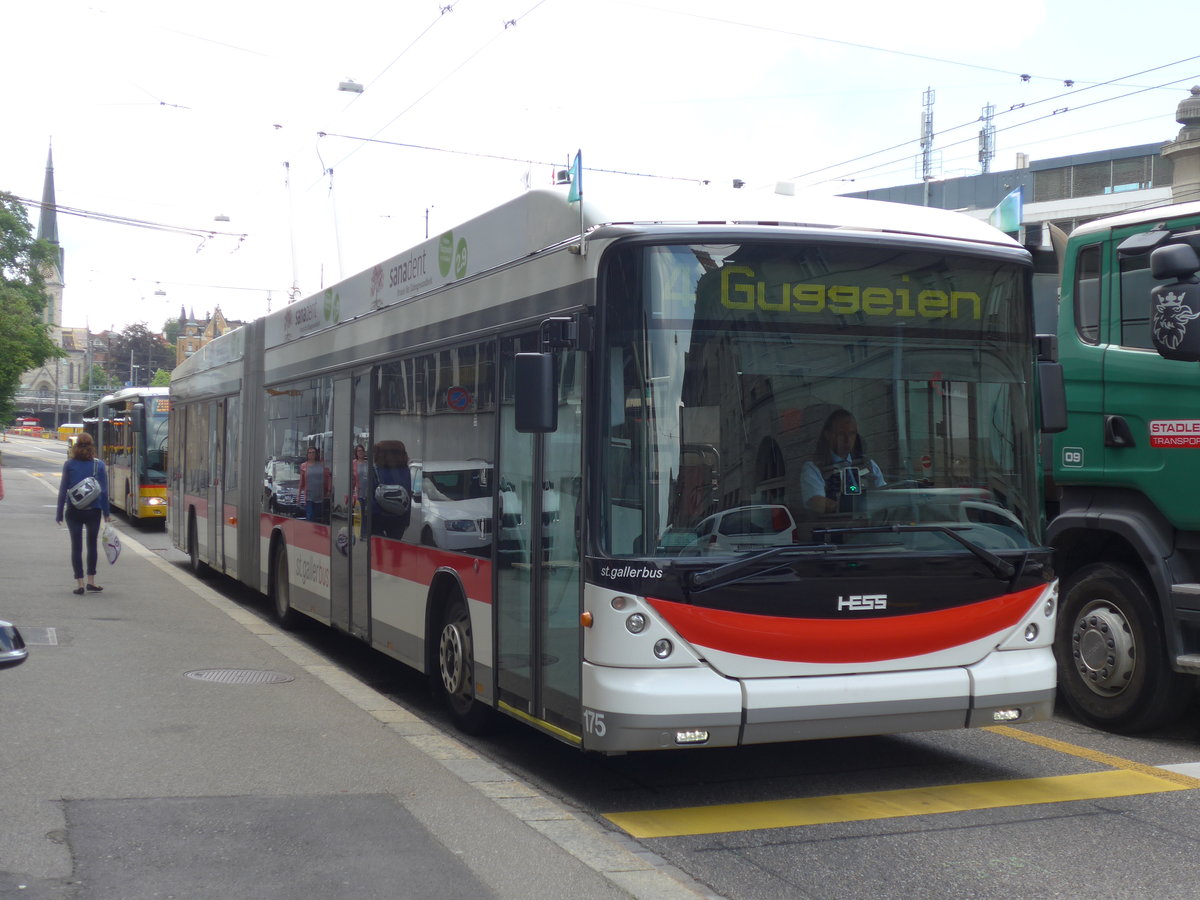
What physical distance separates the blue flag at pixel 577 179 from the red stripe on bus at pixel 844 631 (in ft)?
6.29

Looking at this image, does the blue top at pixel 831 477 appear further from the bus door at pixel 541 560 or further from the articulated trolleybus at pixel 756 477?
the bus door at pixel 541 560

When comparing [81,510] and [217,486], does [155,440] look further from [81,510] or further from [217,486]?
[81,510]

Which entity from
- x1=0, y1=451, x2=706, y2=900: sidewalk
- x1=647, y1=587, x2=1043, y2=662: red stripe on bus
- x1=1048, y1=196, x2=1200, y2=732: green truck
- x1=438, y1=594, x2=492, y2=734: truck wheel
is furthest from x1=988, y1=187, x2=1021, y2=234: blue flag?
x1=0, y1=451, x2=706, y2=900: sidewalk

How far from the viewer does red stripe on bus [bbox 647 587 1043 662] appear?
225 inches

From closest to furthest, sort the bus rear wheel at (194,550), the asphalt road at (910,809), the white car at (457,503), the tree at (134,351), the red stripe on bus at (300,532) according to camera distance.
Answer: the asphalt road at (910,809) < the white car at (457,503) < the red stripe on bus at (300,532) < the bus rear wheel at (194,550) < the tree at (134,351)

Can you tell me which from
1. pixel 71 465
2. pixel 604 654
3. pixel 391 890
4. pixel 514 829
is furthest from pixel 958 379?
pixel 71 465

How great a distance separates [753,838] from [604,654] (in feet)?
3.25

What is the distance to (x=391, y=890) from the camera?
4.79 m

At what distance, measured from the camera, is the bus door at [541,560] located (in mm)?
6043

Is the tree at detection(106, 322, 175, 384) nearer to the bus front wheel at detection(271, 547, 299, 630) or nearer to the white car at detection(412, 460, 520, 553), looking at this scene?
the bus front wheel at detection(271, 547, 299, 630)

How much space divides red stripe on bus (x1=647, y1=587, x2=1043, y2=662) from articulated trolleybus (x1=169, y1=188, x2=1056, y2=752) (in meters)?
0.01

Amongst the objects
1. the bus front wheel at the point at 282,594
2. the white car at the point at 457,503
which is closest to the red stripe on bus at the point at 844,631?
the white car at the point at 457,503

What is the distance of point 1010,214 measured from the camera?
7016mm

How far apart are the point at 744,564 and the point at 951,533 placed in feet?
3.55
